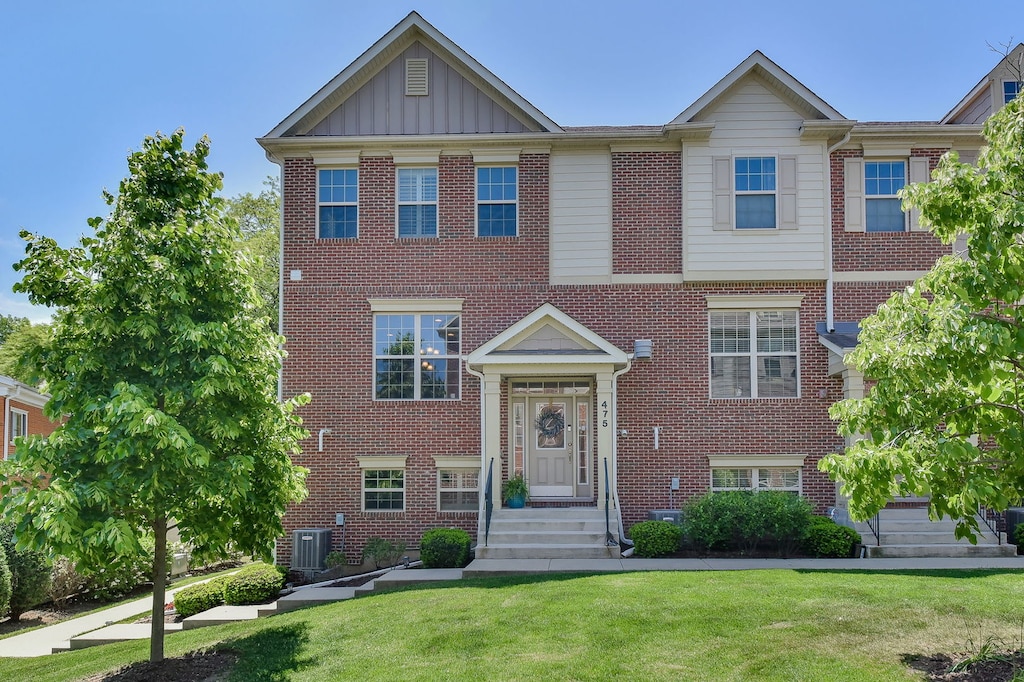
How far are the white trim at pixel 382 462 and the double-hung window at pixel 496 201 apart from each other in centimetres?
482

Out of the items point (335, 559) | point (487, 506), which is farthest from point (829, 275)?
point (335, 559)

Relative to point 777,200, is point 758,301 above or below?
below

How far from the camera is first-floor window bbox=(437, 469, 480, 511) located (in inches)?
624

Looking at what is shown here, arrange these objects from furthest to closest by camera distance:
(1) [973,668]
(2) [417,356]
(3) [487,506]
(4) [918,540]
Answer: (2) [417,356], (3) [487,506], (4) [918,540], (1) [973,668]

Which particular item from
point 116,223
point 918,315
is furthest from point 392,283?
point 918,315

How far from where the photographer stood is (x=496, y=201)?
16.4 m

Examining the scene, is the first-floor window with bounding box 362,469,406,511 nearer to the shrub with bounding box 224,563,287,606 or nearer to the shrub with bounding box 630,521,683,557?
the shrub with bounding box 224,563,287,606

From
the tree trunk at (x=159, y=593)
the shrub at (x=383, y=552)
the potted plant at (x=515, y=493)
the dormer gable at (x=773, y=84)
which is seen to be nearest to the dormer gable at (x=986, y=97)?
the dormer gable at (x=773, y=84)

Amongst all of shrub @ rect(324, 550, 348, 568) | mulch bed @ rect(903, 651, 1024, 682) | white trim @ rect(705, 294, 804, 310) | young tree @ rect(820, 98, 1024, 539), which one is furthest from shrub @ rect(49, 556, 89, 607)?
young tree @ rect(820, 98, 1024, 539)

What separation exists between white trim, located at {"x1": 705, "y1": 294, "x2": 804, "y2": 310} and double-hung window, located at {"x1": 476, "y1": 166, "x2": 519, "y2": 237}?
14.1ft

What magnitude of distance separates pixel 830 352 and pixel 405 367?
331 inches

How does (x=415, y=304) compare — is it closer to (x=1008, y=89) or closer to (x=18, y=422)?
(x=1008, y=89)

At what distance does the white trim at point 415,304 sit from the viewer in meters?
16.2

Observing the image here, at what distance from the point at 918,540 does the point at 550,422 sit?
7.01 m
